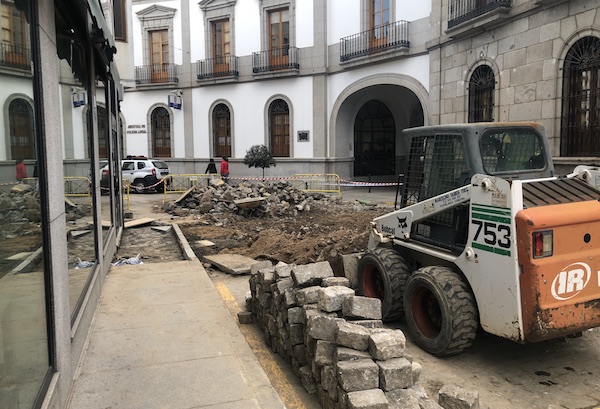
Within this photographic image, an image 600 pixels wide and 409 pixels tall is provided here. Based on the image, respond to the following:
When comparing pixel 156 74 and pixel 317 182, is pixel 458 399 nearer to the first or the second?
pixel 317 182

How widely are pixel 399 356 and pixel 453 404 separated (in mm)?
520

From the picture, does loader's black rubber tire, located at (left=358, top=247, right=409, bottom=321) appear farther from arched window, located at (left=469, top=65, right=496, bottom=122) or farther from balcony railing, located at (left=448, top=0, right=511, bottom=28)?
balcony railing, located at (left=448, top=0, right=511, bottom=28)

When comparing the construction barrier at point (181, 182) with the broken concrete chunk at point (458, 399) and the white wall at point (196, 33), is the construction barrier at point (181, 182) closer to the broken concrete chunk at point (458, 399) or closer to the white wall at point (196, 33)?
the white wall at point (196, 33)

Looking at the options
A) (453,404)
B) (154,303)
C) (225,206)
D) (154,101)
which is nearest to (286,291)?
(453,404)

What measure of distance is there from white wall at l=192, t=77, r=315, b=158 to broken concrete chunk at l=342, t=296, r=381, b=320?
20930mm

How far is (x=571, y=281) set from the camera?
14.6 ft

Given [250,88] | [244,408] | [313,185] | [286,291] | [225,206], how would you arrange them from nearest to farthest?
[244,408] < [286,291] < [225,206] < [313,185] < [250,88]

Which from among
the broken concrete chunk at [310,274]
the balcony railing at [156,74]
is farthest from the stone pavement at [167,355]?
the balcony railing at [156,74]

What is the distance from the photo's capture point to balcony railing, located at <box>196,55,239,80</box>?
2681cm

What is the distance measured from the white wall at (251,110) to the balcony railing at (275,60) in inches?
29.0

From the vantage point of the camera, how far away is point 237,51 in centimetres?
2694

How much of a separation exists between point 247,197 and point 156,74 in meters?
15.5

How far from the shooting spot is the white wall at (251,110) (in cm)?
2512

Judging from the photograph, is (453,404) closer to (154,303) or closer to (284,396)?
(284,396)
